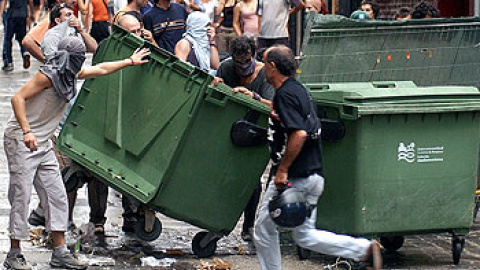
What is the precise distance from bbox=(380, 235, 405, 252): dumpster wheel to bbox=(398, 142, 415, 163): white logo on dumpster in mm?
913

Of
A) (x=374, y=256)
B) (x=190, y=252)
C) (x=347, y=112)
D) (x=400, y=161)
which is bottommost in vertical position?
(x=190, y=252)

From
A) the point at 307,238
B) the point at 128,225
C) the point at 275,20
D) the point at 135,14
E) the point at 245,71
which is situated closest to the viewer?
the point at 307,238

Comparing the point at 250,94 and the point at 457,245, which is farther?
the point at 457,245

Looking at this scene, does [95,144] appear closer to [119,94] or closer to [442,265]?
[119,94]

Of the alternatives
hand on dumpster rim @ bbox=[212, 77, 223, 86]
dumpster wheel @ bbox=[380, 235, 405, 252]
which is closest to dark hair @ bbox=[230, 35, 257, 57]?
hand on dumpster rim @ bbox=[212, 77, 223, 86]

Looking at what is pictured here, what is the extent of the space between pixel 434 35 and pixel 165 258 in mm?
3230

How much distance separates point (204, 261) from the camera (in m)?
8.30

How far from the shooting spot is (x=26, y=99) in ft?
24.7

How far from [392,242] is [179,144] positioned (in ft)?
6.51

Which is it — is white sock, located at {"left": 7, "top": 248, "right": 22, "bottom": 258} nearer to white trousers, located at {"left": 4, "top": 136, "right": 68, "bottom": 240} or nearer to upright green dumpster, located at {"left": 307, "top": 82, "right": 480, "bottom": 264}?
white trousers, located at {"left": 4, "top": 136, "right": 68, "bottom": 240}

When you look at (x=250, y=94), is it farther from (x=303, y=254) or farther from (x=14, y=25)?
(x=14, y=25)

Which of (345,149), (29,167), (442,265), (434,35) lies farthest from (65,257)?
(434,35)

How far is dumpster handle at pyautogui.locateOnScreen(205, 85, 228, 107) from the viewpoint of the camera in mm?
7863

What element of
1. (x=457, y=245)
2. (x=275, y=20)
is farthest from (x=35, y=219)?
(x=275, y=20)
